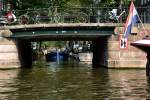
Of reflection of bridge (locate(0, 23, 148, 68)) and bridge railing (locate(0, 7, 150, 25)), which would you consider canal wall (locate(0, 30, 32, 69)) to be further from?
bridge railing (locate(0, 7, 150, 25))

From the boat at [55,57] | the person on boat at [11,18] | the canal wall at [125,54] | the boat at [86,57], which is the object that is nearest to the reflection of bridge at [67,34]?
the canal wall at [125,54]

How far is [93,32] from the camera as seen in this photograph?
45344 millimetres

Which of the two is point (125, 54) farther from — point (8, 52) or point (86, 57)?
point (86, 57)

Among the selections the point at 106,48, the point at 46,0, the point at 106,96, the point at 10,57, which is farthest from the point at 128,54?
the point at 106,96

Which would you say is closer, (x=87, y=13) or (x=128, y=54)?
(x=128, y=54)

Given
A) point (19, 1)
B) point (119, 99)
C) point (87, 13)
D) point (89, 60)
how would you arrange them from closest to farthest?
point (119, 99) → point (87, 13) → point (19, 1) → point (89, 60)

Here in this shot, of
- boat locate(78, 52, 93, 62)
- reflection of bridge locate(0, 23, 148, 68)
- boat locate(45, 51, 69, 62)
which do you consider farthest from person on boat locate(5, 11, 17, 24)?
boat locate(45, 51, 69, 62)

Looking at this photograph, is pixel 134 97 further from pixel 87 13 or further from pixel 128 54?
pixel 87 13

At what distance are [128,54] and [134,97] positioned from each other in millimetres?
23192

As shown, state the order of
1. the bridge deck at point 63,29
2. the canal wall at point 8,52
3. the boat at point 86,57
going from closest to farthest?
the bridge deck at point 63,29 < the canal wall at point 8,52 < the boat at point 86,57

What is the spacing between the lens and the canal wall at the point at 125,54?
44438mm

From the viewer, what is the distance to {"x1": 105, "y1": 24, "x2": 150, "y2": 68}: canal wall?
4444 centimetres

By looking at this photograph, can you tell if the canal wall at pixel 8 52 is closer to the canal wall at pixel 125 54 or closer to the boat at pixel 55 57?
the canal wall at pixel 125 54

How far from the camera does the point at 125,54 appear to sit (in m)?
44.7
